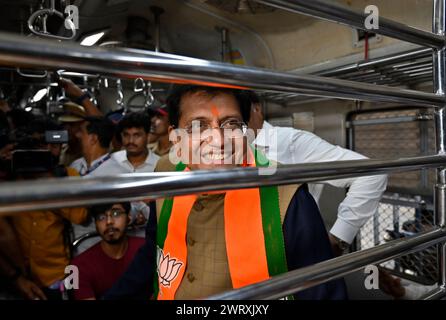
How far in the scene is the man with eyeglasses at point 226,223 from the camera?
2.57 ft

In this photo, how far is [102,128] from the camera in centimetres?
252

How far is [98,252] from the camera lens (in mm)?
1874

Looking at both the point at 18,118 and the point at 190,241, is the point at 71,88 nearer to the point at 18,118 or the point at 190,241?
the point at 18,118

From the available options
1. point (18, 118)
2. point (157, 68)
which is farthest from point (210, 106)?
point (18, 118)

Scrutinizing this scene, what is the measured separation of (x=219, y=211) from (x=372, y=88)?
51 centimetres

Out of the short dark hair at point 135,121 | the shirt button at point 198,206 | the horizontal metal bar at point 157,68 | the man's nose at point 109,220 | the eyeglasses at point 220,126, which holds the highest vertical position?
Result: the short dark hair at point 135,121

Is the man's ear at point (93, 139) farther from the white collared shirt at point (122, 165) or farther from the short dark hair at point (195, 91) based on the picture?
the short dark hair at point (195, 91)

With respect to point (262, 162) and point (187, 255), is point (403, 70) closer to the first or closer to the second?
point (262, 162)

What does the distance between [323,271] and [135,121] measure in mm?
1936

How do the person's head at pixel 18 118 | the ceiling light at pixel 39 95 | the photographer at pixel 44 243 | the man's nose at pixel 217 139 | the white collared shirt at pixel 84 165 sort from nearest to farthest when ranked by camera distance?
1. the man's nose at pixel 217 139
2. the photographer at pixel 44 243
3. the white collared shirt at pixel 84 165
4. the person's head at pixel 18 118
5. the ceiling light at pixel 39 95

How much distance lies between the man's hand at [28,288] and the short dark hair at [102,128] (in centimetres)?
107

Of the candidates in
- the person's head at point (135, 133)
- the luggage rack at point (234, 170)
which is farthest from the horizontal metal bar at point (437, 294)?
the person's head at point (135, 133)

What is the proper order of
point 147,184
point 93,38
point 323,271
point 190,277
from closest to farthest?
point 147,184 → point 323,271 → point 190,277 → point 93,38
